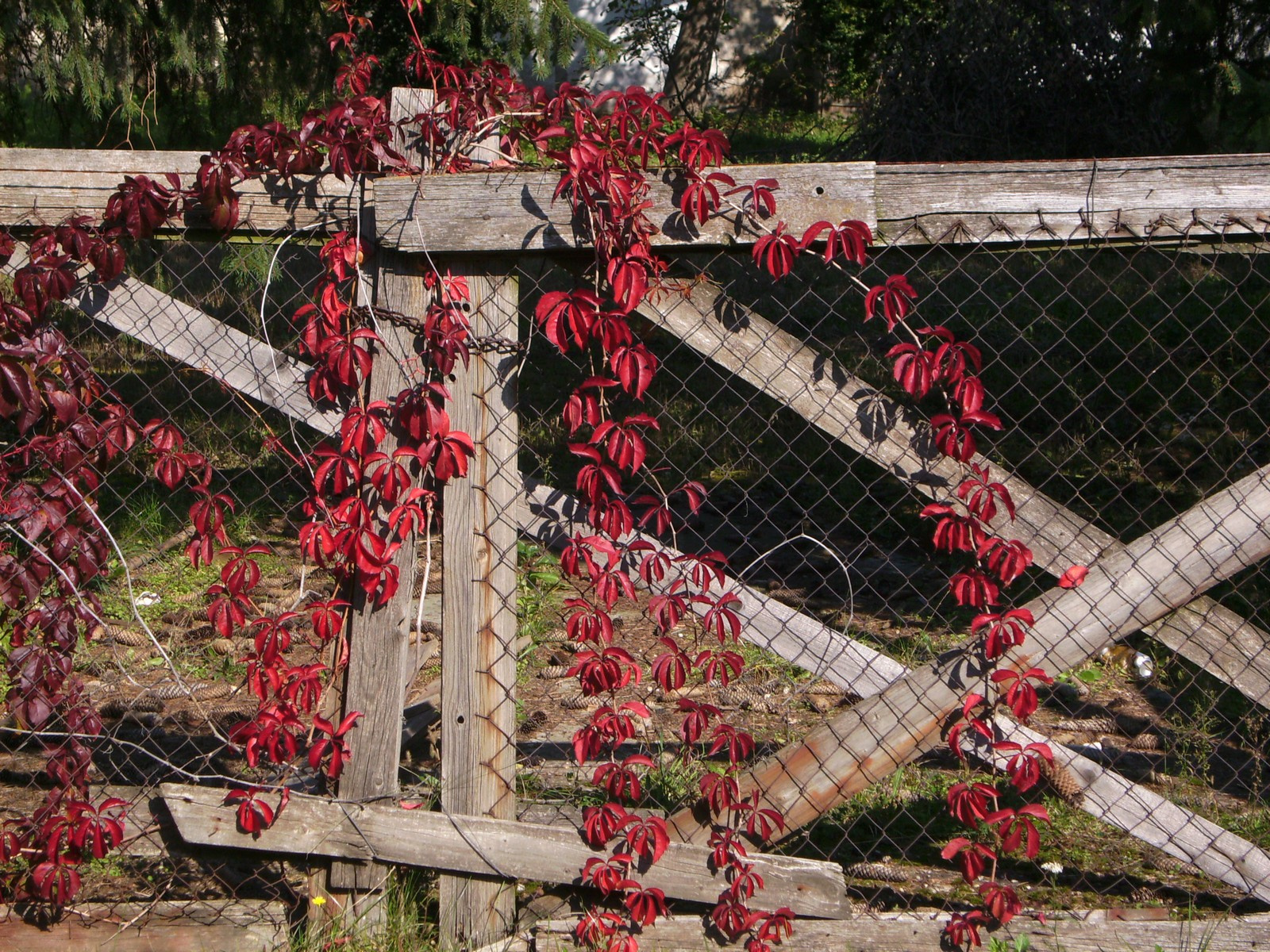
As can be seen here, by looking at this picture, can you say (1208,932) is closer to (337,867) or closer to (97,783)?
(337,867)

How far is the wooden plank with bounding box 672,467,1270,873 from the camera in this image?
2357mm

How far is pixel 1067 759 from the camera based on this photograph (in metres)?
2.50

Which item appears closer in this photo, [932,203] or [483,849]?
[932,203]

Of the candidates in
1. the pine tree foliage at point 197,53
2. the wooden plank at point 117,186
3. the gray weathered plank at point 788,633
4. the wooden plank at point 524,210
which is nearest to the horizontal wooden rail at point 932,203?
the wooden plank at point 524,210

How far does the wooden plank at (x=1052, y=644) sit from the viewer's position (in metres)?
2.36

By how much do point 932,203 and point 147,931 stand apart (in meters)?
2.42

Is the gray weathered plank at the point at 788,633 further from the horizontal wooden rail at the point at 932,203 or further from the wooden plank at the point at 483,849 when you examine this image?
the horizontal wooden rail at the point at 932,203

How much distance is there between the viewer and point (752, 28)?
815 inches

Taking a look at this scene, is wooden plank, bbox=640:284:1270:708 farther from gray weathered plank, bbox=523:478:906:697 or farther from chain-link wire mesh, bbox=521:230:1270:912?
gray weathered plank, bbox=523:478:906:697

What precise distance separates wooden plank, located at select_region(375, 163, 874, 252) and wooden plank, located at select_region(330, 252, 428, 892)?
110 millimetres

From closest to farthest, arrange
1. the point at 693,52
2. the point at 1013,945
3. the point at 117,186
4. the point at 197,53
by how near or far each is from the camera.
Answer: the point at 117,186 < the point at 1013,945 < the point at 197,53 < the point at 693,52

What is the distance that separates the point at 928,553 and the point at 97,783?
353cm

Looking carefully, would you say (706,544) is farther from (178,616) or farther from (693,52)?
(693,52)

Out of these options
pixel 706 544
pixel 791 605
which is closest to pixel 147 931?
pixel 706 544
